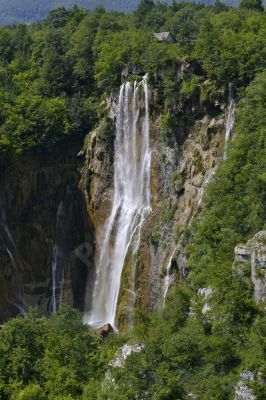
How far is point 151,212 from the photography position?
41.7 metres

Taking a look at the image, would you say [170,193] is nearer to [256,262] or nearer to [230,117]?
[230,117]

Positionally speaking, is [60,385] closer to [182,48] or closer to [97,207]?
[97,207]

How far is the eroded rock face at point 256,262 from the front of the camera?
77.1 ft

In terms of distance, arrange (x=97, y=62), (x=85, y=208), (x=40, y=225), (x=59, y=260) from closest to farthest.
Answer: (x=40, y=225), (x=59, y=260), (x=85, y=208), (x=97, y=62)

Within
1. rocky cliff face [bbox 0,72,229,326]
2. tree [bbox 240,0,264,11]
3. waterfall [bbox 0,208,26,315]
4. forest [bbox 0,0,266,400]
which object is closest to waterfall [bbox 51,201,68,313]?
rocky cliff face [bbox 0,72,229,326]

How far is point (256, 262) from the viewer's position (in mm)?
23734

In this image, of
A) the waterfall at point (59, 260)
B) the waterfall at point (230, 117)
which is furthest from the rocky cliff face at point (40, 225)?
the waterfall at point (230, 117)

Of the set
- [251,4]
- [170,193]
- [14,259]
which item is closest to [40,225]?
[14,259]

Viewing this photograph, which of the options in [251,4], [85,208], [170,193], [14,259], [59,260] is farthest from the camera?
[251,4]

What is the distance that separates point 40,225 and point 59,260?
274 centimetres

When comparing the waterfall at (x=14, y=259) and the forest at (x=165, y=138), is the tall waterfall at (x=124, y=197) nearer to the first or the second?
the forest at (x=165, y=138)

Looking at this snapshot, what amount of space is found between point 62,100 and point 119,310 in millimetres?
16537

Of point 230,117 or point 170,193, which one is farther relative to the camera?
point 170,193

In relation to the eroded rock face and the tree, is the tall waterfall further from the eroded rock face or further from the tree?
the eroded rock face
